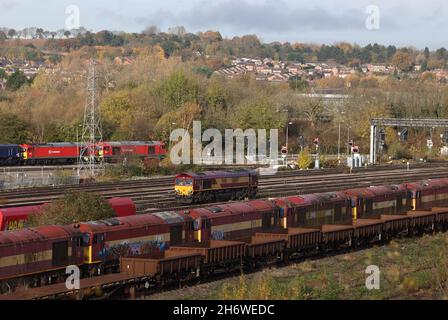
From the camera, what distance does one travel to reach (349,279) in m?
A: 29.8

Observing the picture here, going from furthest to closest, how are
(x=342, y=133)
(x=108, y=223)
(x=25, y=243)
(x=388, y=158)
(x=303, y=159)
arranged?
(x=342, y=133) → (x=388, y=158) → (x=303, y=159) → (x=108, y=223) → (x=25, y=243)

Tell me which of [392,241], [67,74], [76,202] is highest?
[67,74]

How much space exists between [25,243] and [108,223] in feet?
14.1

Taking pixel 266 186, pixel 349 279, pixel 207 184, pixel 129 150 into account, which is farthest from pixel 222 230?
pixel 129 150

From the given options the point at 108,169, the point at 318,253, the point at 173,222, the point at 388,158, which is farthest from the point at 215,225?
the point at 388,158

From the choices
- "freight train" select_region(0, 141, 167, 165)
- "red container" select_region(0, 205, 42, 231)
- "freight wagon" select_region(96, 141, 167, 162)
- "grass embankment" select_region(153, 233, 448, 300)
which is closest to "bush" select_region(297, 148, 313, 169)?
"freight wagon" select_region(96, 141, 167, 162)

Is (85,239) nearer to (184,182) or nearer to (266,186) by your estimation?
(184,182)

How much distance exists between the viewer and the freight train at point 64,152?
8419cm

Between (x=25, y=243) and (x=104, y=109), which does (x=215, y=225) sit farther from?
(x=104, y=109)

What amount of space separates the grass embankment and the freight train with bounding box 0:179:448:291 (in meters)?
1.41

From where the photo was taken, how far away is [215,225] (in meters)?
35.4

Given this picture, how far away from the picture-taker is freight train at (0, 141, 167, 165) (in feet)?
276

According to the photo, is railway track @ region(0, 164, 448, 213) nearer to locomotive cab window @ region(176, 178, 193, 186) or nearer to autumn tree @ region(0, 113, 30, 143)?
locomotive cab window @ region(176, 178, 193, 186)

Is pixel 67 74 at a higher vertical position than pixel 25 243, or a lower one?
higher
